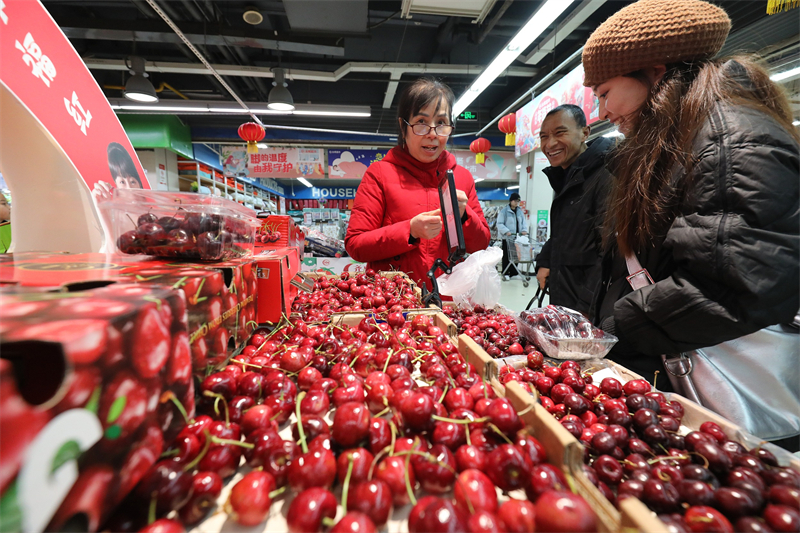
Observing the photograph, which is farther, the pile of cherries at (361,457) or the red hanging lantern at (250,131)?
the red hanging lantern at (250,131)

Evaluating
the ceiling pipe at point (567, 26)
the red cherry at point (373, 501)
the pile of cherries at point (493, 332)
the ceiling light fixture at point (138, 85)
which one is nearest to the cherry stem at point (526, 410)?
the red cherry at point (373, 501)

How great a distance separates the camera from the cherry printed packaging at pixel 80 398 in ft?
1.05

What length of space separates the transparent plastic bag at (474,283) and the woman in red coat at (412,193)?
0.52ft

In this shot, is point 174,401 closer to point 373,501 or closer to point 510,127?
point 373,501

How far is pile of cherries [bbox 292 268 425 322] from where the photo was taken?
151cm

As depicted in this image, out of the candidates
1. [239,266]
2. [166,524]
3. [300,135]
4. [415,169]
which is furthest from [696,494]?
[300,135]

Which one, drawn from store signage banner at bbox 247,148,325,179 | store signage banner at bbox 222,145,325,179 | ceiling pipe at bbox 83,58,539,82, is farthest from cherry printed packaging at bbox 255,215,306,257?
store signage banner at bbox 247,148,325,179

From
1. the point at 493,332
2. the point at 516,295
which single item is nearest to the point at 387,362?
the point at 493,332

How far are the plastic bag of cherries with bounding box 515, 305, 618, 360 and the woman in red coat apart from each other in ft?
2.58

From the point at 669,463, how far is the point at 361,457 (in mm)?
637

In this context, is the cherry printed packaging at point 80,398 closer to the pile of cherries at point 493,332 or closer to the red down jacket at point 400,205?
the pile of cherries at point 493,332

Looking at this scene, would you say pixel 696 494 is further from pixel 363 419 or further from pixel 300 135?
pixel 300 135

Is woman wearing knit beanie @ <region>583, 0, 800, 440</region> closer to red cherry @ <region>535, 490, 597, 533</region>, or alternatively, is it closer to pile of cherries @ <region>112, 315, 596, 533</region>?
pile of cherries @ <region>112, 315, 596, 533</region>

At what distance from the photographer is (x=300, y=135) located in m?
11.0
